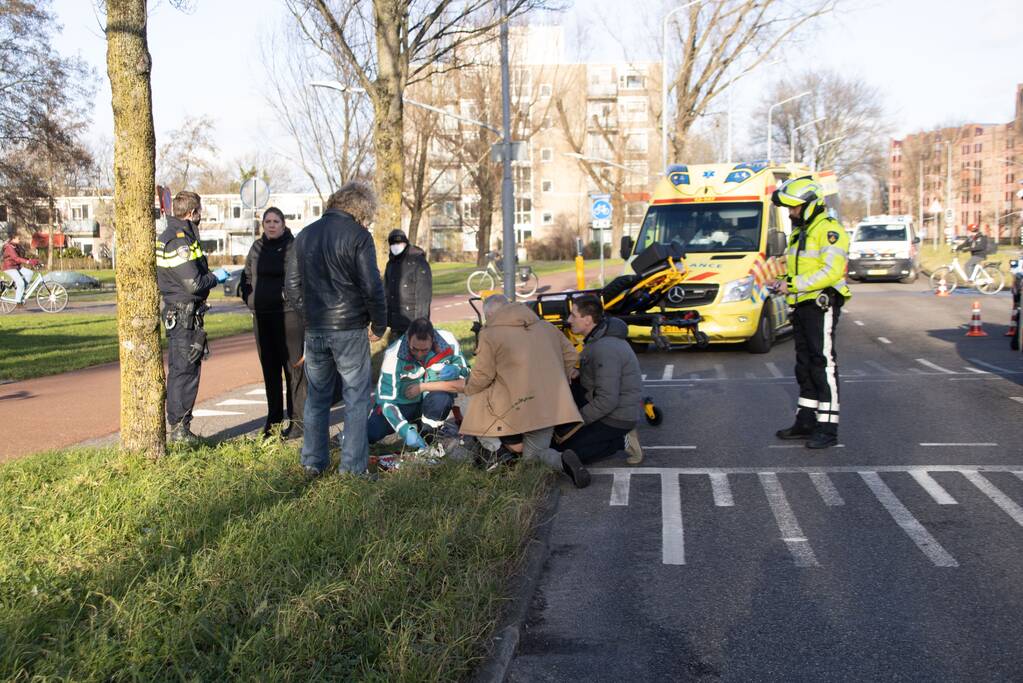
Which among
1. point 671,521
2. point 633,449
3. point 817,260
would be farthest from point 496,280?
point 671,521

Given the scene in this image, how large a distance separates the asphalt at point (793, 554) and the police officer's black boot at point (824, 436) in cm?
11

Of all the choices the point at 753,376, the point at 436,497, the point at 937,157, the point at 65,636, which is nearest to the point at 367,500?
the point at 436,497

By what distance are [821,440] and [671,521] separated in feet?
8.27

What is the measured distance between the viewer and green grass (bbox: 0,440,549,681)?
3939 mm

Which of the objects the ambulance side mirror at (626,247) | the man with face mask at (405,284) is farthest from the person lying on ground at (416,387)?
the ambulance side mirror at (626,247)

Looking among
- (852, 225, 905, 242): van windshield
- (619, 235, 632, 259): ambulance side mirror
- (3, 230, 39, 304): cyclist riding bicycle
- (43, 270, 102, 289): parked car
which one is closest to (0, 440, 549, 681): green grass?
(619, 235, 632, 259): ambulance side mirror

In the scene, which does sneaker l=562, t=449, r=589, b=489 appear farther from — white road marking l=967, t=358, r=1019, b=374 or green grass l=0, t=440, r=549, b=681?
white road marking l=967, t=358, r=1019, b=374

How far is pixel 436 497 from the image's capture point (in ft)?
20.7

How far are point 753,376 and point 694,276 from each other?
2.25 m

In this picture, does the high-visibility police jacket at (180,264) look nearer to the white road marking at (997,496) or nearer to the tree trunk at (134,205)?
the tree trunk at (134,205)

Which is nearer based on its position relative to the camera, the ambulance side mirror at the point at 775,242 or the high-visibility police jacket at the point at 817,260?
the high-visibility police jacket at the point at 817,260

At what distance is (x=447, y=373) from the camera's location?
8.13 meters

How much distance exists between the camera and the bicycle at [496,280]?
3420 centimetres

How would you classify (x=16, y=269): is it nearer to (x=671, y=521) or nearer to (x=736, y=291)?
(x=736, y=291)
